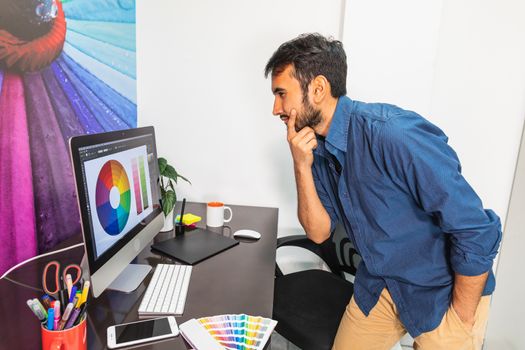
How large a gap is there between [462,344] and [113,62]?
1.88m

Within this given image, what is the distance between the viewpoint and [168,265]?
1.17 meters

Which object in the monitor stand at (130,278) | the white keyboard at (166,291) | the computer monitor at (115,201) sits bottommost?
the monitor stand at (130,278)

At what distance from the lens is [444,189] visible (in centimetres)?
97

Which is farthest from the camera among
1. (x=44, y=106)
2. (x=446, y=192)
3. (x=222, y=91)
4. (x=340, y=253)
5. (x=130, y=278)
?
(x=222, y=91)

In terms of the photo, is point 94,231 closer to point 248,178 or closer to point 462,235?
point 462,235

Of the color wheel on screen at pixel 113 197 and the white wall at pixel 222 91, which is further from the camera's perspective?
the white wall at pixel 222 91

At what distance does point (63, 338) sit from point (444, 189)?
1014 mm

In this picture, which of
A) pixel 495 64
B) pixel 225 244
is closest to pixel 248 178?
pixel 225 244

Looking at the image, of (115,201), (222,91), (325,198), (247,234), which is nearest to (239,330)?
(115,201)

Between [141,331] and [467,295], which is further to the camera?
[467,295]

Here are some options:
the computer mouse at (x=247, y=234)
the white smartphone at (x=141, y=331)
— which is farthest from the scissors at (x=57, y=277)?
the computer mouse at (x=247, y=234)

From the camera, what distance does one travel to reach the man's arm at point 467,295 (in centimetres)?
106

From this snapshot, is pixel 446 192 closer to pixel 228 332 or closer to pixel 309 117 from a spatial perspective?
pixel 309 117

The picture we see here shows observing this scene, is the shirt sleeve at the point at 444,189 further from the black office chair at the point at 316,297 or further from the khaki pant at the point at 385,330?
the black office chair at the point at 316,297
